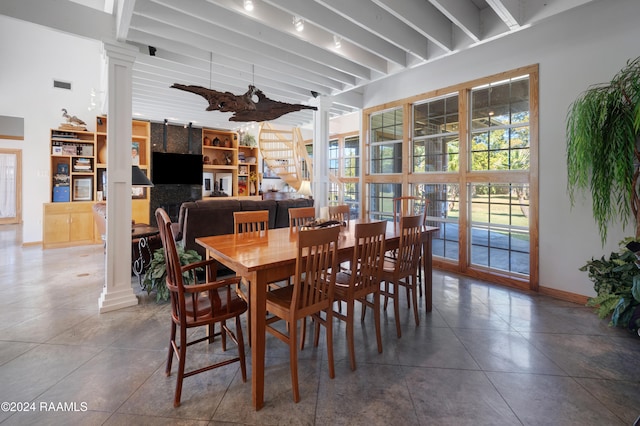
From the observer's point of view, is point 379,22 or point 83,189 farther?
point 83,189

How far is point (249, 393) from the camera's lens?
184 centimetres

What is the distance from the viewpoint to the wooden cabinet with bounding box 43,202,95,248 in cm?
591

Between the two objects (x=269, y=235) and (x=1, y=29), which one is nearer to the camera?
(x=269, y=235)

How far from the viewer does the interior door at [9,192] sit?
8.00m

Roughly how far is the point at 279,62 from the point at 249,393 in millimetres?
3767

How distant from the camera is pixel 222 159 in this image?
27.1 ft

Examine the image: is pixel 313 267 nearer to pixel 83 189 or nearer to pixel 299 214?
pixel 299 214

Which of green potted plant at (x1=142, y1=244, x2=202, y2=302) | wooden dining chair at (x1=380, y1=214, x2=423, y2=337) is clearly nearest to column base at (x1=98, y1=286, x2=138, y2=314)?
green potted plant at (x1=142, y1=244, x2=202, y2=302)

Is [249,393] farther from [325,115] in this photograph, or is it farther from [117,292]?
[325,115]

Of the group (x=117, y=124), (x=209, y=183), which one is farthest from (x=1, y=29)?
(x=117, y=124)

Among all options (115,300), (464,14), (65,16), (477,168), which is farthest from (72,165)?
(477,168)

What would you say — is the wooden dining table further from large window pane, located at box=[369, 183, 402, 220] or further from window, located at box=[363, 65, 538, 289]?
large window pane, located at box=[369, 183, 402, 220]

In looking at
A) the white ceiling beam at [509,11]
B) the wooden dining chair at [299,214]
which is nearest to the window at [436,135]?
the white ceiling beam at [509,11]

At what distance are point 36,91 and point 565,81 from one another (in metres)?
8.79
